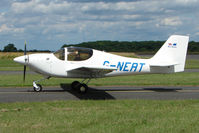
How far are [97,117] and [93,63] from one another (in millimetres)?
6026

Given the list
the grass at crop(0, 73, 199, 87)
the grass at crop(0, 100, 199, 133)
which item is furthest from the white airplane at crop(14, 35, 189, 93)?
the grass at crop(0, 100, 199, 133)

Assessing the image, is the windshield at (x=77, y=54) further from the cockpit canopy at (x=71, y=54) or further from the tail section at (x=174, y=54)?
the tail section at (x=174, y=54)

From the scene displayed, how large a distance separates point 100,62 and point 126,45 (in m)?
90.0

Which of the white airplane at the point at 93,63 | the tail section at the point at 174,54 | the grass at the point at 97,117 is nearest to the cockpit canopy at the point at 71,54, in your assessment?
the white airplane at the point at 93,63

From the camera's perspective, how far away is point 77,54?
43.6 feet

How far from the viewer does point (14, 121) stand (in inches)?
283

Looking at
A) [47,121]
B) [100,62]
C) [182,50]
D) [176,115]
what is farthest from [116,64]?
[47,121]

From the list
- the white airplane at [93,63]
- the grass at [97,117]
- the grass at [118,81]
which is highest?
the white airplane at [93,63]

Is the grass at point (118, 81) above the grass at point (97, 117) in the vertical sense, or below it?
below

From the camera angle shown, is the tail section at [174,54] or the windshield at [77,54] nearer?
the windshield at [77,54]

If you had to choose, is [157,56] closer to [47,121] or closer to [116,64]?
[116,64]

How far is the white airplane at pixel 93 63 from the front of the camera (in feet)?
43.0

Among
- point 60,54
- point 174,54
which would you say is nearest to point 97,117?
point 60,54

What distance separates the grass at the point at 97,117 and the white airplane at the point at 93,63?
10.7ft
